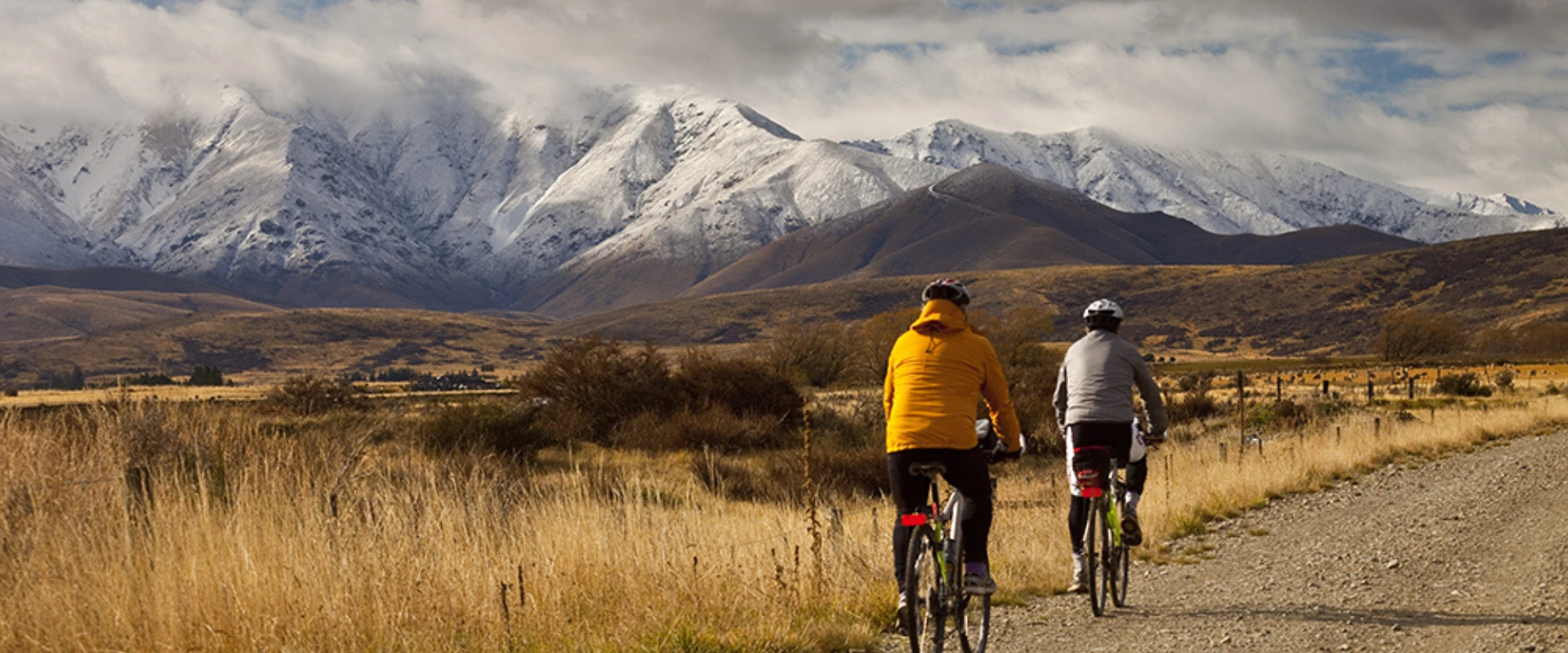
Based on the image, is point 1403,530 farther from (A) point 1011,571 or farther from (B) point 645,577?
(B) point 645,577

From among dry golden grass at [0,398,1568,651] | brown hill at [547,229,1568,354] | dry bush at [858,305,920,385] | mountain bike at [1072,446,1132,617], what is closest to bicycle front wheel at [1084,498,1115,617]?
mountain bike at [1072,446,1132,617]

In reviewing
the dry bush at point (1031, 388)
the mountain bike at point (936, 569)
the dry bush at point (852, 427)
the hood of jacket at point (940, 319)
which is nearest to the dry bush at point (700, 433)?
the dry bush at point (852, 427)

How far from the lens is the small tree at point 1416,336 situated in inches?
2832

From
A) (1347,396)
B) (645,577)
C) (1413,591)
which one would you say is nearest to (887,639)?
(645,577)

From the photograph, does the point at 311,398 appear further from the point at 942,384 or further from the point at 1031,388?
the point at 942,384

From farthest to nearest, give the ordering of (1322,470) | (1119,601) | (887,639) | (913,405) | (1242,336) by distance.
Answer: (1242,336) < (1322,470) < (1119,601) < (887,639) < (913,405)

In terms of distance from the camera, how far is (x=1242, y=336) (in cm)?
12006

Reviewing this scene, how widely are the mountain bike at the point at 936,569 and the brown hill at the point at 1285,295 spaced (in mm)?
103022

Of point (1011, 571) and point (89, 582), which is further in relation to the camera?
point (1011, 571)

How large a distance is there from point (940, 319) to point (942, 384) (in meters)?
0.35

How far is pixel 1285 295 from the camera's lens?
128750mm

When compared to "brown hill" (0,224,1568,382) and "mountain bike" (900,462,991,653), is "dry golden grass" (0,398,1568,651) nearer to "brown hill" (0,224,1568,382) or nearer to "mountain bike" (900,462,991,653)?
"mountain bike" (900,462,991,653)

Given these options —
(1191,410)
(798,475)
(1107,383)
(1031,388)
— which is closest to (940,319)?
(1107,383)

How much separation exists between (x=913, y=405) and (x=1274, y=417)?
27307 mm
